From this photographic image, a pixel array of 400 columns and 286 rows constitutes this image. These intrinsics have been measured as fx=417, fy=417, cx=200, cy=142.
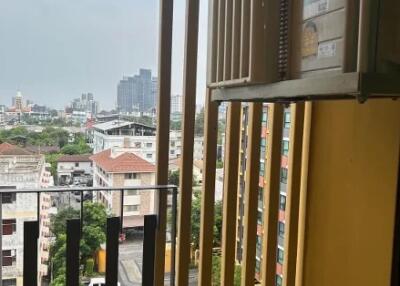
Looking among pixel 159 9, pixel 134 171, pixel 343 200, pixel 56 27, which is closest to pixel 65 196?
pixel 134 171

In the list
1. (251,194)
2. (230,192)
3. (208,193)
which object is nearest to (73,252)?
(208,193)

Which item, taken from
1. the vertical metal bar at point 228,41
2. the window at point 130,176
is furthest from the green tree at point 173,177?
the vertical metal bar at point 228,41

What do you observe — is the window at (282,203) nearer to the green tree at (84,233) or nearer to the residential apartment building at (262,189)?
the residential apartment building at (262,189)

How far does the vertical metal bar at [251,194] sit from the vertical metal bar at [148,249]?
0.48 metres

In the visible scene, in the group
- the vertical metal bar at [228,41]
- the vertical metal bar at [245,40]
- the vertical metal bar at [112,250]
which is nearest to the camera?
the vertical metal bar at [245,40]

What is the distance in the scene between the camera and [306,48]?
1.01 metres

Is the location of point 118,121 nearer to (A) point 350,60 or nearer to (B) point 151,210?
(B) point 151,210

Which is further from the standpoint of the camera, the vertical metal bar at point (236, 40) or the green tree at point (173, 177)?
the green tree at point (173, 177)

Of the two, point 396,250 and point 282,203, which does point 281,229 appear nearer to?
point 282,203

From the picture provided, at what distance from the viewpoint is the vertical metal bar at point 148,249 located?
1974 millimetres

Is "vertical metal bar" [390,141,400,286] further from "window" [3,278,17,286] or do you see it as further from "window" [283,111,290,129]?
"window" [3,278,17,286]

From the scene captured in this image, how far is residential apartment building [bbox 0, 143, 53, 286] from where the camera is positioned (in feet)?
5.92

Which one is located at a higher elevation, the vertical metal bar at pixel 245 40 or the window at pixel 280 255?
the vertical metal bar at pixel 245 40

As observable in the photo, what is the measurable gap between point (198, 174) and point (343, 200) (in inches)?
27.4
